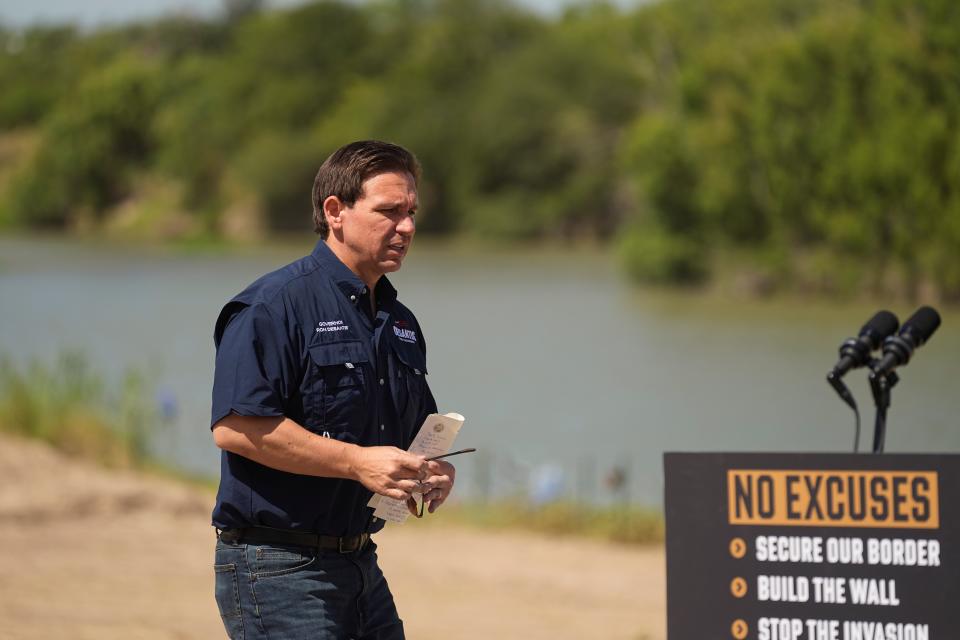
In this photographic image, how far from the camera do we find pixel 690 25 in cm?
5122

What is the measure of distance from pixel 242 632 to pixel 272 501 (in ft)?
1.10

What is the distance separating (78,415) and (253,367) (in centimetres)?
1169

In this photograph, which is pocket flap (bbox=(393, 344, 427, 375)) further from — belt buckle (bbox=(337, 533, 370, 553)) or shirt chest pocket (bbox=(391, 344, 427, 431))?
belt buckle (bbox=(337, 533, 370, 553))

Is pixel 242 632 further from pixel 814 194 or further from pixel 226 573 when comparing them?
pixel 814 194

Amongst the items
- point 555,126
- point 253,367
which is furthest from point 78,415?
point 555,126

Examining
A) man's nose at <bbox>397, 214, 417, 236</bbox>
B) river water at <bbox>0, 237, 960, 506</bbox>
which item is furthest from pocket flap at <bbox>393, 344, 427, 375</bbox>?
river water at <bbox>0, 237, 960, 506</bbox>

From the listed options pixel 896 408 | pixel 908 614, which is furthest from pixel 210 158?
pixel 908 614

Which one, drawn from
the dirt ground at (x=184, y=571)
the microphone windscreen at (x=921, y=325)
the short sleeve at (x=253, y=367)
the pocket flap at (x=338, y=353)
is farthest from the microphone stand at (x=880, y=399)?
the dirt ground at (x=184, y=571)

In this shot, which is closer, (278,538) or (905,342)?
(278,538)

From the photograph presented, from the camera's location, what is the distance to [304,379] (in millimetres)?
3248

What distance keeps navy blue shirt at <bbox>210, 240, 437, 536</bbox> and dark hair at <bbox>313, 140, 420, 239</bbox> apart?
142 mm

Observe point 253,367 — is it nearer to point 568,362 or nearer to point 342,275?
point 342,275

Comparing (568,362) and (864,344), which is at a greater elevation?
(568,362)

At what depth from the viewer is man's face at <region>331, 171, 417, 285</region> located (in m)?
3.35
